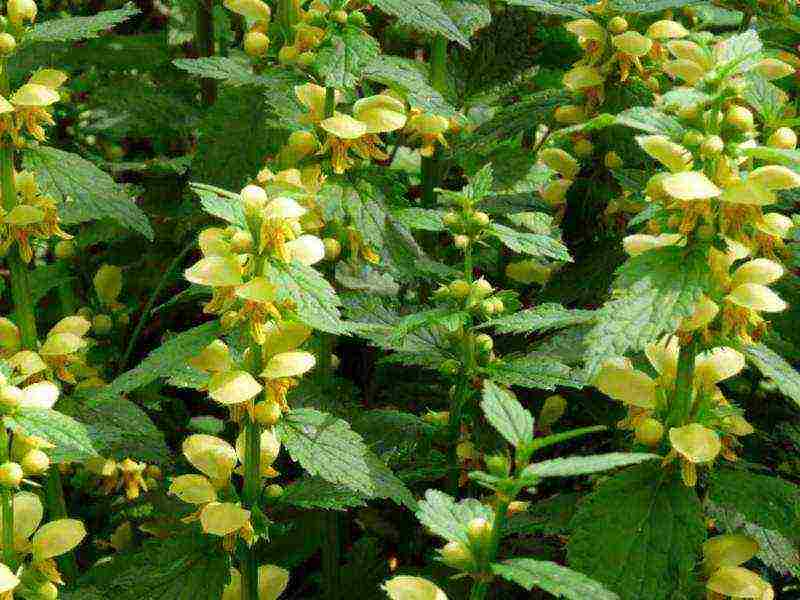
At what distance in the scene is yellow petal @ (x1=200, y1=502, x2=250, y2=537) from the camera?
1474 millimetres

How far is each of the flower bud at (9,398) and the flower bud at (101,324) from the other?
1045 mm

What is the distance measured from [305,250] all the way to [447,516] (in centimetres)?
39

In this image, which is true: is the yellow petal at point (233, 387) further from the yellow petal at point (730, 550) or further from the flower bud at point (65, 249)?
the flower bud at point (65, 249)

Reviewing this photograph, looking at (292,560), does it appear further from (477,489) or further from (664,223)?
(664,223)

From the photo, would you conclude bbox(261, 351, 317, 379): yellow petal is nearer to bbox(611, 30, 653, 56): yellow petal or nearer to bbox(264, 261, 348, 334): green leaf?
bbox(264, 261, 348, 334): green leaf

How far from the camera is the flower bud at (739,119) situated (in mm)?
1362

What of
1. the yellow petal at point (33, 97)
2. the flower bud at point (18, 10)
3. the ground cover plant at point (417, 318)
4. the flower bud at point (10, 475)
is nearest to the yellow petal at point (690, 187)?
the ground cover plant at point (417, 318)

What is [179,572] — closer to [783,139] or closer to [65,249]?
[783,139]

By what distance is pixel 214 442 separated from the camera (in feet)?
5.19

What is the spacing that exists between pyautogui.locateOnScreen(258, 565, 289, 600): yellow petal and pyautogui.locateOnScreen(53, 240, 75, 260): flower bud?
114 cm

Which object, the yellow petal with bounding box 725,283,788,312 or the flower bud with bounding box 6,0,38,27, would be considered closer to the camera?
the yellow petal with bounding box 725,283,788,312

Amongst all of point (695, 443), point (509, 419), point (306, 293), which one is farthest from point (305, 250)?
point (695, 443)

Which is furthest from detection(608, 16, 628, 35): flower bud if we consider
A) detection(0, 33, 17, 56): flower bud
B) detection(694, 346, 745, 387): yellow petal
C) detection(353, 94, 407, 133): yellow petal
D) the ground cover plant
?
detection(0, 33, 17, 56): flower bud

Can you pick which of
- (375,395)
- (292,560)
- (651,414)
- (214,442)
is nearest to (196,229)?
(375,395)
